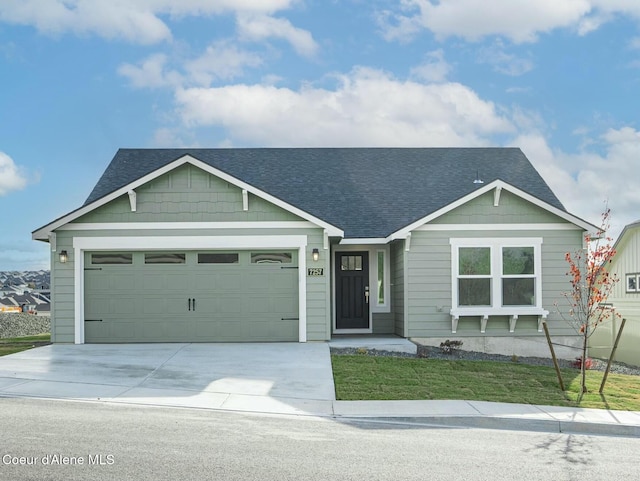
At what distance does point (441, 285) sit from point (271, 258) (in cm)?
434

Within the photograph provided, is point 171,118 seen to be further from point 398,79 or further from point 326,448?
point 326,448

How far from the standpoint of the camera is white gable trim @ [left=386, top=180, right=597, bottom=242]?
1762 cm

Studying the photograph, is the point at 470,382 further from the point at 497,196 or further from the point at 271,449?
the point at 497,196

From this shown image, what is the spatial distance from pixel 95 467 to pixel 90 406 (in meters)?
3.65

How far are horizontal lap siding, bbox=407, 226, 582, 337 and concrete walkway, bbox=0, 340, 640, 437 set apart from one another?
120 inches

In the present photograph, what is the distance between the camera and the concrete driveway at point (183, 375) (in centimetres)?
1095

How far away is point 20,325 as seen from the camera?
2808 cm

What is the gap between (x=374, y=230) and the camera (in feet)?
64.6

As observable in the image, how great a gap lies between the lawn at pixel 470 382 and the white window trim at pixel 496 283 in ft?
8.10

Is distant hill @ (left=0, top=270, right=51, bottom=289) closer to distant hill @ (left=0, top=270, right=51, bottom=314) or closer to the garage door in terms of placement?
Answer: distant hill @ (left=0, top=270, right=51, bottom=314)

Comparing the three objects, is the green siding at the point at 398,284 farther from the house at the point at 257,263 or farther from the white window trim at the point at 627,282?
the white window trim at the point at 627,282

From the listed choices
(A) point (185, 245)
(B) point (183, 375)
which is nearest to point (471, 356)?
(B) point (183, 375)

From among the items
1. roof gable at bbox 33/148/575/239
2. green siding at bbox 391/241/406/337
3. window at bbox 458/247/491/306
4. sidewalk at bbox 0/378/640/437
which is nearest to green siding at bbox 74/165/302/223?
roof gable at bbox 33/148/575/239

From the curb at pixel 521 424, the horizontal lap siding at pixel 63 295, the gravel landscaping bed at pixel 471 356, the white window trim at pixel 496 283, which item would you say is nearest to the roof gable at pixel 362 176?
the white window trim at pixel 496 283
